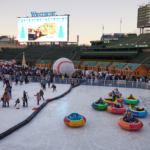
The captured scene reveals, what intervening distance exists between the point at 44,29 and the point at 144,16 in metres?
28.7

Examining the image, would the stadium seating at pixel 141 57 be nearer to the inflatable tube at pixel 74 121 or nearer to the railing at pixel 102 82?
the railing at pixel 102 82

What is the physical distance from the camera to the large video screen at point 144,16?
4700 centimetres

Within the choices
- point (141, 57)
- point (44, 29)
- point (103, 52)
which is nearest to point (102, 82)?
point (141, 57)

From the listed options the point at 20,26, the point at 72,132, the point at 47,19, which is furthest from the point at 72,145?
the point at 20,26

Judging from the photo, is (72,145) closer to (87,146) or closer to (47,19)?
(87,146)

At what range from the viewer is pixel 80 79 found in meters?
25.5

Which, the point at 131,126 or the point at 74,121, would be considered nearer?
the point at 131,126

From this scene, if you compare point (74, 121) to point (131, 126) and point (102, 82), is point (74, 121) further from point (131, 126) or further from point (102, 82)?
point (102, 82)

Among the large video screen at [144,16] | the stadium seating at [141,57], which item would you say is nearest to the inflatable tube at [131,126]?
the stadium seating at [141,57]

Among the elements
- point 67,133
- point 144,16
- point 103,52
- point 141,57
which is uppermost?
point 144,16

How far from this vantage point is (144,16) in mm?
48156

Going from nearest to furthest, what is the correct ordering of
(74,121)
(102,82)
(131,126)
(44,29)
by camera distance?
(131,126), (74,121), (102,82), (44,29)

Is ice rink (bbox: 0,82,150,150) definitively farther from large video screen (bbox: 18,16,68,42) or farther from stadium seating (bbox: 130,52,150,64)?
large video screen (bbox: 18,16,68,42)

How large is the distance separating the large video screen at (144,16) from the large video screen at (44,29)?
20.8m
